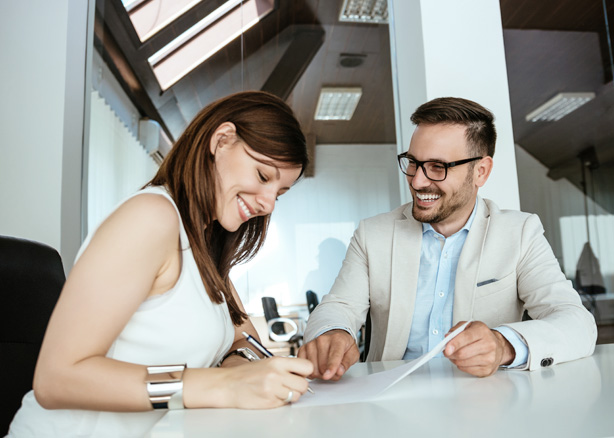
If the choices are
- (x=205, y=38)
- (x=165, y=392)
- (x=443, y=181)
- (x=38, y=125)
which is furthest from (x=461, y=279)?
(x=205, y=38)

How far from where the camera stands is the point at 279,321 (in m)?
3.80

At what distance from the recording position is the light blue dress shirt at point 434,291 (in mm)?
1648

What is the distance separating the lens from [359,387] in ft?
2.97

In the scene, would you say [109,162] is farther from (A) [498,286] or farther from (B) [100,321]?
(B) [100,321]

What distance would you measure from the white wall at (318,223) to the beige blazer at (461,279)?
186cm

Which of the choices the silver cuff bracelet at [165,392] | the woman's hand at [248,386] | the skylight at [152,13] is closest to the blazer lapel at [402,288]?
the woman's hand at [248,386]

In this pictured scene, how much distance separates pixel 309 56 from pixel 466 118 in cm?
226

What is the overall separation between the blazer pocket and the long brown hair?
793 mm

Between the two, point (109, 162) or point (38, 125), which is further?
point (109, 162)

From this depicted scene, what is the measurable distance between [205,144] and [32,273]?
524 mm

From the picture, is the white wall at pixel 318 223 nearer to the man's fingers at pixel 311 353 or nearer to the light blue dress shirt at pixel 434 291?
the light blue dress shirt at pixel 434 291

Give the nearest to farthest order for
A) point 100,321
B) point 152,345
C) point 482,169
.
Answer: point 100,321 < point 152,345 < point 482,169

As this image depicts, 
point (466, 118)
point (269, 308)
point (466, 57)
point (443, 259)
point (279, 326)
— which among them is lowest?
point (279, 326)

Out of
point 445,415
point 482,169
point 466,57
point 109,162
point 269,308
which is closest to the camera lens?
point 445,415
